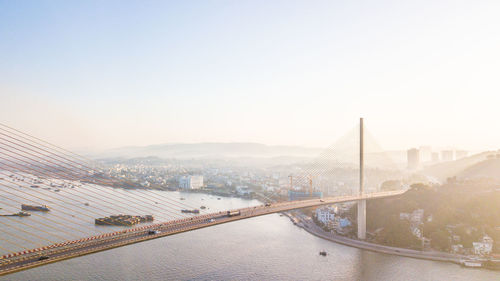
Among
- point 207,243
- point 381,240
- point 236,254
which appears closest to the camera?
point 236,254

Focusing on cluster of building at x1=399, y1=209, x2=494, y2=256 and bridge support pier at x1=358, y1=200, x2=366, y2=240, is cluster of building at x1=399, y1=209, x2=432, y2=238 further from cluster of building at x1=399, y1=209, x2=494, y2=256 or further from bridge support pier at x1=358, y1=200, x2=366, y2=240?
bridge support pier at x1=358, y1=200, x2=366, y2=240

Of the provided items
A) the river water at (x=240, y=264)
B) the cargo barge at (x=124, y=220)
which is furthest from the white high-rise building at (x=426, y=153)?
the cargo barge at (x=124, y=220)

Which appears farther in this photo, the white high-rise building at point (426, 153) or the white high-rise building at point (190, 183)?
the white high-rise building at point (426, 153)

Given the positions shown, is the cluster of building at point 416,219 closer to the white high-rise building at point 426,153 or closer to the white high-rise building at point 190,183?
the white high-rise building at point 190,183

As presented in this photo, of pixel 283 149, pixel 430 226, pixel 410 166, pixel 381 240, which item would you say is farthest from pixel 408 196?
pixel 283 149

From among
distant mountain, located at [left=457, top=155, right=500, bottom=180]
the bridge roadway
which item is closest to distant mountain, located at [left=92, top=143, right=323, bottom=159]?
distant mountain, located at [left=457, top=155, right=500, bottom=180]

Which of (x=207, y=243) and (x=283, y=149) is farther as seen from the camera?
(x=283, y=149)

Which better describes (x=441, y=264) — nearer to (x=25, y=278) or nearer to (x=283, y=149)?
(x=25, y=278)

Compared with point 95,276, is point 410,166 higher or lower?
higher

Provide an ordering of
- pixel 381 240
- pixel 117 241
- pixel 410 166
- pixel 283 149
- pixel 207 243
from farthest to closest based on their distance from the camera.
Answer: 1. pixel 283 149
2. pixel 410 166
3. pixel 381 240
4. pixel 207 243
5. pixel 117 241
